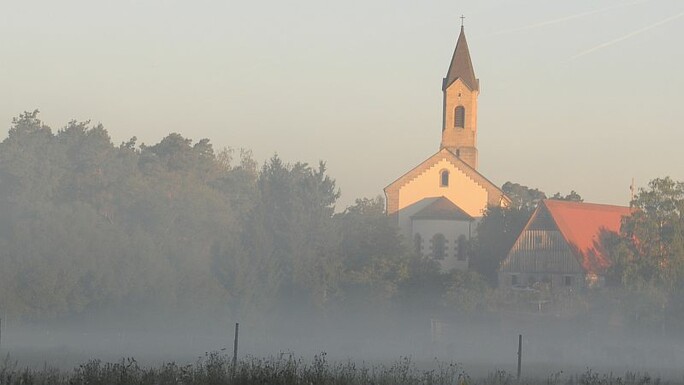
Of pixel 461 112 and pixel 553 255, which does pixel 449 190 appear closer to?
pixel 461 112

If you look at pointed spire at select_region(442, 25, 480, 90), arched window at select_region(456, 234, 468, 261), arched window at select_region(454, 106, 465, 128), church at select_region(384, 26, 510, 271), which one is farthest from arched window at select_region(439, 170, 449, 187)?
pointed spire at select_region(442, 25, 480, 90)

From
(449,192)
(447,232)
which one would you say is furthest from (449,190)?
(447,232)

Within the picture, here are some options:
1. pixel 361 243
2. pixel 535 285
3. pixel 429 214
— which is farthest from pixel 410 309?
pixel 429 214

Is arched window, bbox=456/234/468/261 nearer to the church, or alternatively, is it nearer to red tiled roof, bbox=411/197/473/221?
the church

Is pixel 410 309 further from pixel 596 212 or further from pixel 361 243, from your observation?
pixel 596 212

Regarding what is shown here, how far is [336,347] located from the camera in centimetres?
6975

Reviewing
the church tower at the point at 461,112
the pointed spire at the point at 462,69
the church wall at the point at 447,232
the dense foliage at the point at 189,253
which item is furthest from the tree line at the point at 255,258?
the pointed spire at the point at 462,69

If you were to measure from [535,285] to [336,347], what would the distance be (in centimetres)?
2323

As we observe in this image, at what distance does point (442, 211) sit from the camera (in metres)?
101

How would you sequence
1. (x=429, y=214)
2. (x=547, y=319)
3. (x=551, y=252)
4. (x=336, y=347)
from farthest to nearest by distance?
(x=429, y=214), (x=551, y=252), (x=547, y=319), (x=336, y=347)

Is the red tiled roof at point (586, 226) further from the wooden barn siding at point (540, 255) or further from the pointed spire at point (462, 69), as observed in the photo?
the pointed spire at point (462, 69)

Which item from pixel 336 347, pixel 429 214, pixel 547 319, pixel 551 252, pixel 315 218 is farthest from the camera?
pixel 429 214

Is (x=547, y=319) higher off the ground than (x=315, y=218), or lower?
lower

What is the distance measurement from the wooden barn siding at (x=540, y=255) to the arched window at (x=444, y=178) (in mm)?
10103
